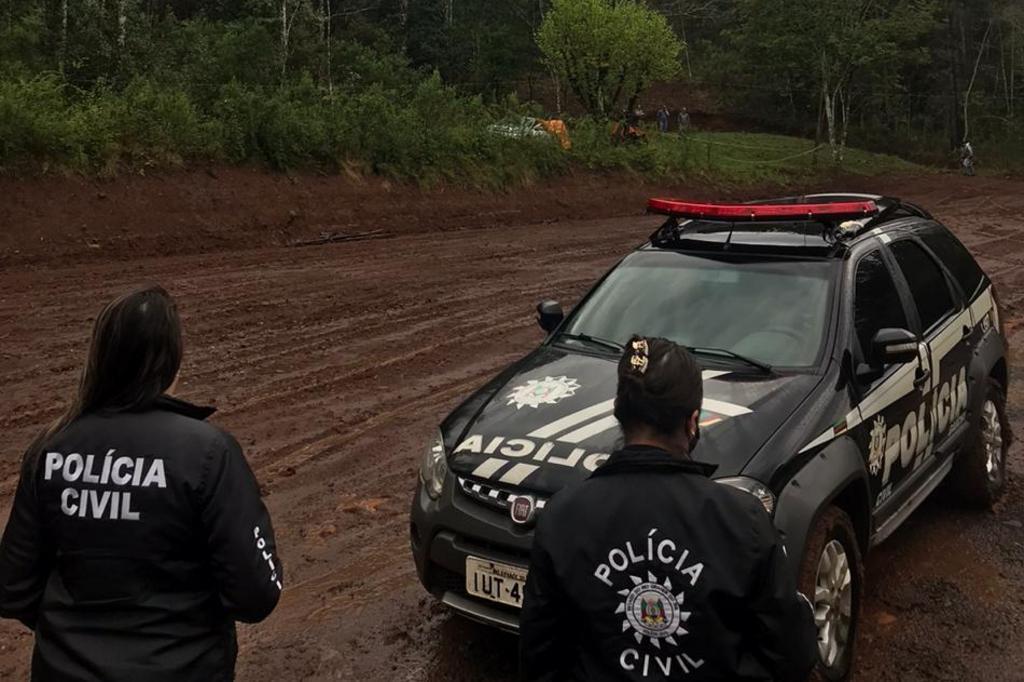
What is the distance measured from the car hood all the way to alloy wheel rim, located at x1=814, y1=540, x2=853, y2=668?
1.89ft

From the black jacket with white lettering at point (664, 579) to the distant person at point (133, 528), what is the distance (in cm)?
80

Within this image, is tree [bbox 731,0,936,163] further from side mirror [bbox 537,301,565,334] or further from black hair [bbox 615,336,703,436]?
black hair [bbox 615,336,703,436]

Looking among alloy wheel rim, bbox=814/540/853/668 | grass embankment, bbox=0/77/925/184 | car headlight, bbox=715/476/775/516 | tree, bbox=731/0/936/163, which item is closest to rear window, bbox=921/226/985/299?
alloy wheel rim, bbox=814/540/853/668

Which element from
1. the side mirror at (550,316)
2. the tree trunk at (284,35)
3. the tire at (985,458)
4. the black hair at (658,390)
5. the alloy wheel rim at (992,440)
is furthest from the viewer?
the tree trunk at (284,35)

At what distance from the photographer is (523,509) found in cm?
355

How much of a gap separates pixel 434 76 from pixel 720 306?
20.4 m

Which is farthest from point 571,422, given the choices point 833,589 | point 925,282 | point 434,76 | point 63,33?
point 434,76

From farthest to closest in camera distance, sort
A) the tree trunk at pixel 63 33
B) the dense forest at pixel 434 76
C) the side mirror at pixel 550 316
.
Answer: the tree trunk at pixel 63 33
the dense forest at pixel 434 76
the side mirror at pixel 550 316

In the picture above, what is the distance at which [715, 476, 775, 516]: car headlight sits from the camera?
135 inches

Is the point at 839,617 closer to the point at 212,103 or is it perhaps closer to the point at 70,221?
the point at 70,221

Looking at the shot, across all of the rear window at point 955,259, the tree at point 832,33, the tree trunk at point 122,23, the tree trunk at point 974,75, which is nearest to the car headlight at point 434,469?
the rear window at point 955,259

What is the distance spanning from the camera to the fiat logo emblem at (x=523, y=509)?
3531 millimetres

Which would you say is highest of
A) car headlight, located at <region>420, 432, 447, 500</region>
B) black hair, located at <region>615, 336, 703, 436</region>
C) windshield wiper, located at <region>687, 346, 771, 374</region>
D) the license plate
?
black hair, located at <region>615, 336, 703, 436</region>

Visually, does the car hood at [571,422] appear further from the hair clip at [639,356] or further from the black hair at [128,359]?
the black hair at [128,359]
